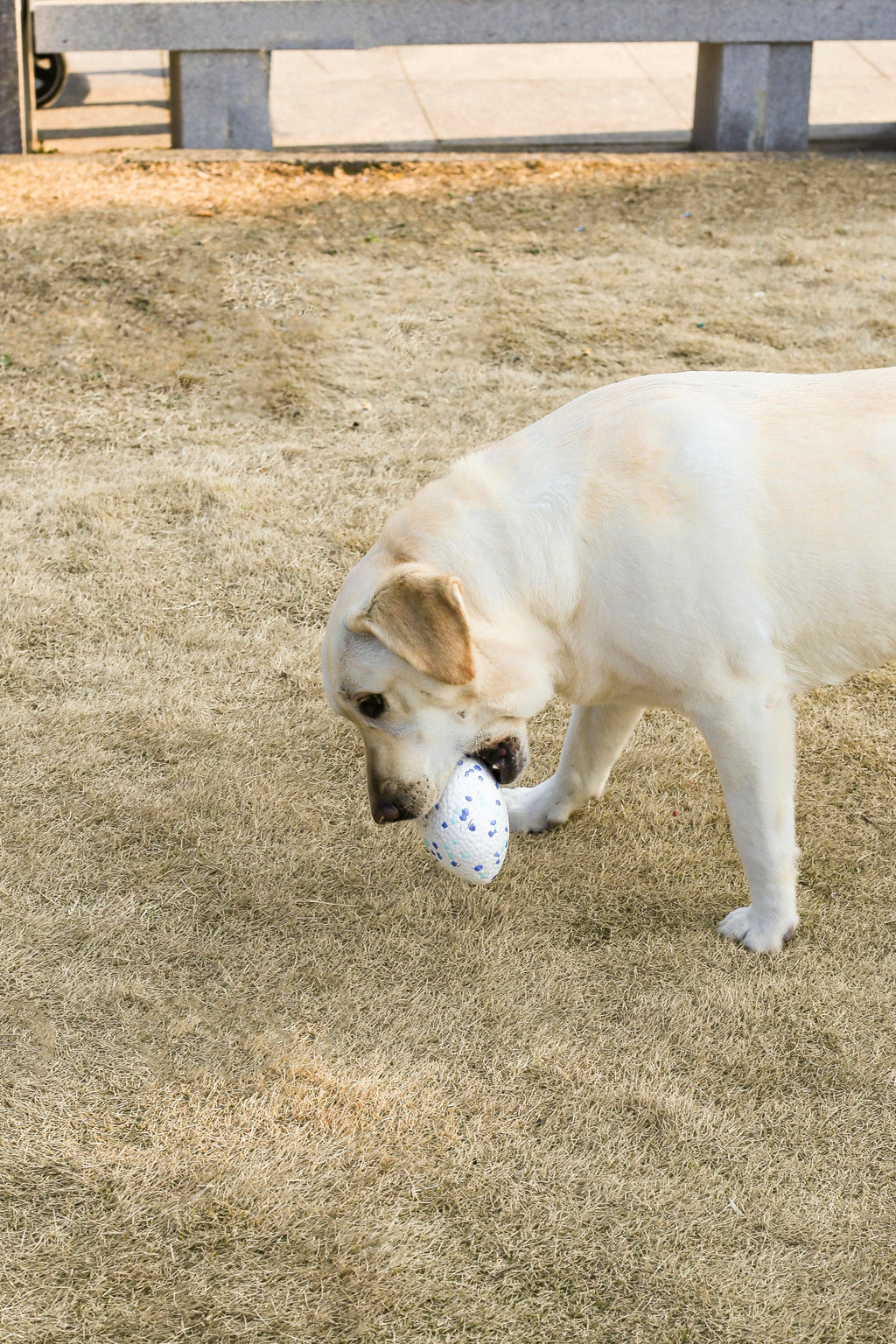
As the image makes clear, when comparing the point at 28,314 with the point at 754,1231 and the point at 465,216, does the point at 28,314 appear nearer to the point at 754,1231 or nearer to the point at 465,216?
the point at 465,216

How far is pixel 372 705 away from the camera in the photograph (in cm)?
308

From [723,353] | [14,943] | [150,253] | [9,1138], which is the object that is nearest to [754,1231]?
[9,1138]

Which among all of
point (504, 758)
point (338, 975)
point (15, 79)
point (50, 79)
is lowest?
point (338, 975)

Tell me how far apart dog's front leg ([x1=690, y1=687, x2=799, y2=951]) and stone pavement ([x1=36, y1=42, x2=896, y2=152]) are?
8182mm

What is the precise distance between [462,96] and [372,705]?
32.1 feet

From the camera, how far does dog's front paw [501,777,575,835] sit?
12.7ft

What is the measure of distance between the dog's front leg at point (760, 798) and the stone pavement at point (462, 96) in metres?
8.18

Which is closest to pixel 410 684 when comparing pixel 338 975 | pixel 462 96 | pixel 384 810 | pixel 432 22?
pixel 384 810

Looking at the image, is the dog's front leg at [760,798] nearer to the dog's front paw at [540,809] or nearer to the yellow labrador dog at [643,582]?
the yellow labrador dog at [643,582]

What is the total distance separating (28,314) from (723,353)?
3.69 m

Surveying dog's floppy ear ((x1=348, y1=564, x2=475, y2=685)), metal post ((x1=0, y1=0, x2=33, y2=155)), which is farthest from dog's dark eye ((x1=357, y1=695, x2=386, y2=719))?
metal post ((x1=0, y1=0, x2=33, y2=155))

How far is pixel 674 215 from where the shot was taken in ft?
28.4

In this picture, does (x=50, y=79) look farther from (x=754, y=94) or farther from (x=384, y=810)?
(x=384, y=810)

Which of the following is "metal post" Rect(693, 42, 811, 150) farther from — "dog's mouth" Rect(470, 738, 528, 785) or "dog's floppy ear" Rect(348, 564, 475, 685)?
"dog's floppy ear" Rect(348, 564, 475, 685)
